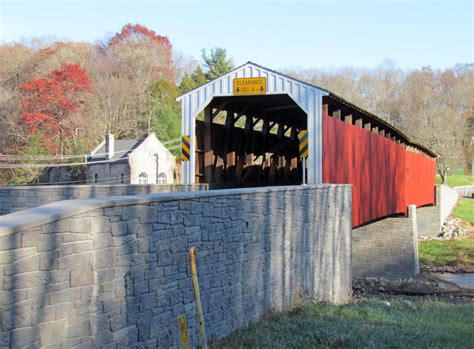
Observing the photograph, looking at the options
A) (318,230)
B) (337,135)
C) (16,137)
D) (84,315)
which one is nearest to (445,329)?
(318,230)

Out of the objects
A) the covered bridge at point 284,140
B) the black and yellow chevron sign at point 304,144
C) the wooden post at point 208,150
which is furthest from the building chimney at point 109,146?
the black and yellow chevron sign at point 304,144

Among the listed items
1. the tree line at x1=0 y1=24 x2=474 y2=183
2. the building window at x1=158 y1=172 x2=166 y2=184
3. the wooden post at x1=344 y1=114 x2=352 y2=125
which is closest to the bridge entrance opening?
the wooden post at x1=344 y1=114 x2=352 y2=125

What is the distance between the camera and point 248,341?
5914 mm

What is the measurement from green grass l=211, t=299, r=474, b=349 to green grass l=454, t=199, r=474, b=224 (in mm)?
36313

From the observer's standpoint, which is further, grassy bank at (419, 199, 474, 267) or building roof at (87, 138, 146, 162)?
building roof at (87, 138, 146, 162)

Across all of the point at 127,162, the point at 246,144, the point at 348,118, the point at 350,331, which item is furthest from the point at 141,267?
the point at 127,162

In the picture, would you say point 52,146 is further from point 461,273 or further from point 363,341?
point 363,341

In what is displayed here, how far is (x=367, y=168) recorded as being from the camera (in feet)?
56.6

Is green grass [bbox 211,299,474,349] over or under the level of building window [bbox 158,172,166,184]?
under

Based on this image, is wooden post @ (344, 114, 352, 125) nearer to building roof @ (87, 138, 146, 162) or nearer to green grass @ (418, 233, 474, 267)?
green grass @ (418, 233, 474, 267)

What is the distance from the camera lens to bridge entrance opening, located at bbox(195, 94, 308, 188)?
46.8 feet

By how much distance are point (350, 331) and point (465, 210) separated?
43.7m

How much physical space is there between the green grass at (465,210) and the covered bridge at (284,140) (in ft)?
77.5

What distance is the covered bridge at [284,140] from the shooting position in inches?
513
